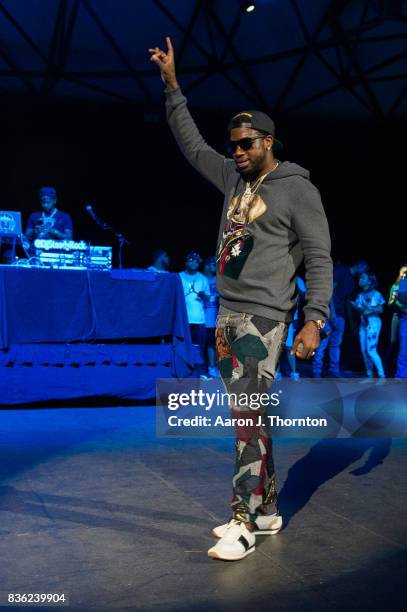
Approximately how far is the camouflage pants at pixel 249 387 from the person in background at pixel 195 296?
6277mm

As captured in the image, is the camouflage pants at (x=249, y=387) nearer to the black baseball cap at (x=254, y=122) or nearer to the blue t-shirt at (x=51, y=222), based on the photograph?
the black baseball cap at (x=254, y=122)

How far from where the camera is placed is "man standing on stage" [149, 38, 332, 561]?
2.92 m

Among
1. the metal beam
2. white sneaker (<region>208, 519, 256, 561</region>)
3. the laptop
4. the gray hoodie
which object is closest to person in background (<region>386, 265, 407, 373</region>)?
the laptop

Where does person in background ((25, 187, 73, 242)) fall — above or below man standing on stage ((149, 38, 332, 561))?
above

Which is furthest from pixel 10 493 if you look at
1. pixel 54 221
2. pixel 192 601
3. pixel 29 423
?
pixel 54 221

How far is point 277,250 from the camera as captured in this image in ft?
9.71

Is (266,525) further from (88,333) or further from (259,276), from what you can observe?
(88,333)

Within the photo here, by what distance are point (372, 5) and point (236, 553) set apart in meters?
10.7

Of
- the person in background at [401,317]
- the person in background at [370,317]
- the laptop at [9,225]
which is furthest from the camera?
the person in background at [370,317]

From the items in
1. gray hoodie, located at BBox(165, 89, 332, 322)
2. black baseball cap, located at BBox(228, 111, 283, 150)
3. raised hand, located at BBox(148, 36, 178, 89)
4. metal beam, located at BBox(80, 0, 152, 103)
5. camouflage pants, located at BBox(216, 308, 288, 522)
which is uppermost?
metal beam, located at BBox(80, 0, 152, 103)

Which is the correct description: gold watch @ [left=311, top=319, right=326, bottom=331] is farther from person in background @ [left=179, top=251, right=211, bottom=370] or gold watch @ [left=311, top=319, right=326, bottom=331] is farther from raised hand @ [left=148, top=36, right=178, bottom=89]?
person in background @ [left=179, top=251, right=211, bottom=370]

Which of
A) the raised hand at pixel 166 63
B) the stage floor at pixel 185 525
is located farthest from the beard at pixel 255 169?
the stage floor at pixel 185 525

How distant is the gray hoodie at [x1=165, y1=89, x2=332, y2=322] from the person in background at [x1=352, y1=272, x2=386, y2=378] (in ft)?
25.3

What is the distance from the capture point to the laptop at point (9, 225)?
6.89 meters
